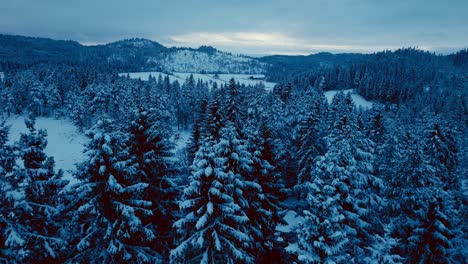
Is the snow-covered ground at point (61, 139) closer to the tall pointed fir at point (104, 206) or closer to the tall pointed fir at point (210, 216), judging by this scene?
the tall pointed fir at point (104, 206)

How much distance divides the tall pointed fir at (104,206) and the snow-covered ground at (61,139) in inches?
1760

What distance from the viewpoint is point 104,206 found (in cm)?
1316

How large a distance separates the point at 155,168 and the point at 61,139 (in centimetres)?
6905

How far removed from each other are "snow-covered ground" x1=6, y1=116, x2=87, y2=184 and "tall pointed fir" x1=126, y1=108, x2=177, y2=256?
43.0 m

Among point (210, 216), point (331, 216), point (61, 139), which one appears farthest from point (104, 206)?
point (61, 139)

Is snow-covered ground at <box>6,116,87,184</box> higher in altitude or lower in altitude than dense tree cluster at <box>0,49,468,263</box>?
lower

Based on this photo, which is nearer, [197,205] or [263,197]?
[197,205]

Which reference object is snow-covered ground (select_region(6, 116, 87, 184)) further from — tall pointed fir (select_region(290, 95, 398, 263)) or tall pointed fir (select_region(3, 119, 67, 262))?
tall pointed fir (select_region(290, 95, 398, 263))

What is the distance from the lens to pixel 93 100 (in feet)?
256

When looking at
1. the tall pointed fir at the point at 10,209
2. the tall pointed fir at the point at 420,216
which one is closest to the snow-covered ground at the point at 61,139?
the tall pointed fir at the point at 10,209

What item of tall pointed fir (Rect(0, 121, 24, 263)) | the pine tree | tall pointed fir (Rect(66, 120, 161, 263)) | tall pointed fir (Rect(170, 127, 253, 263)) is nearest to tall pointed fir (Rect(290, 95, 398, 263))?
the pine tree

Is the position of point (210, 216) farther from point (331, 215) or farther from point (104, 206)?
point (331, 215)

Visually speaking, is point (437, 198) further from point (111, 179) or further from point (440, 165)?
point (440, 165)

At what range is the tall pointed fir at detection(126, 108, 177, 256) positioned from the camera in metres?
16.2
